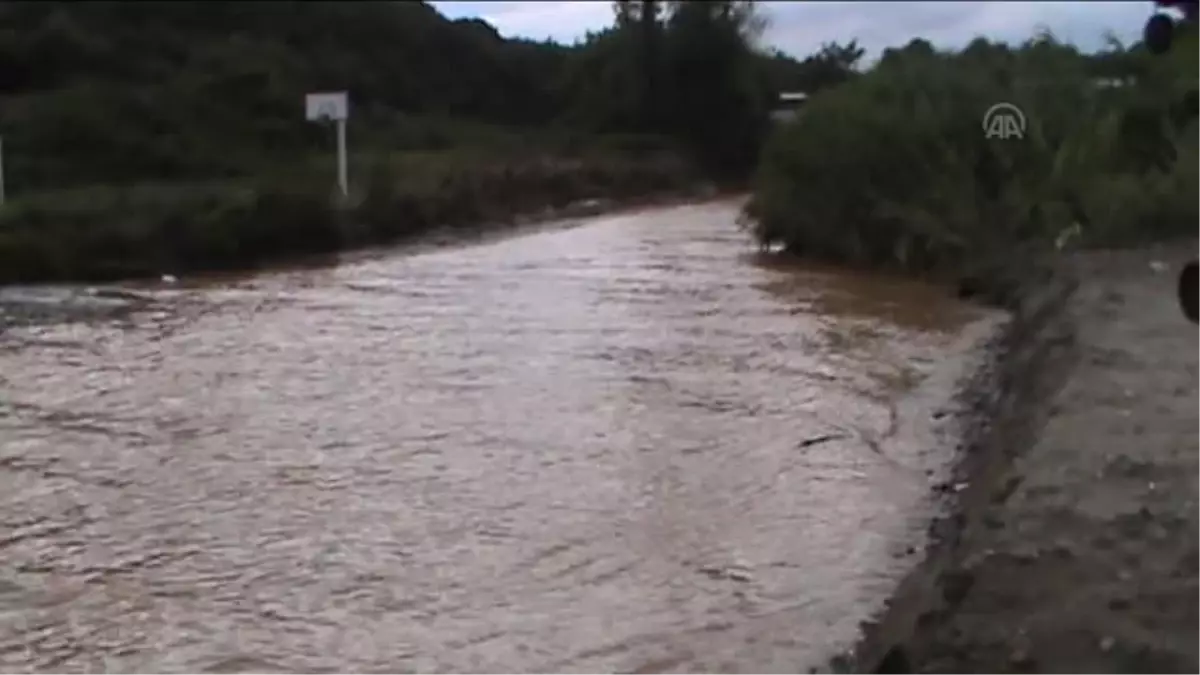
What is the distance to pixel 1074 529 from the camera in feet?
16.2

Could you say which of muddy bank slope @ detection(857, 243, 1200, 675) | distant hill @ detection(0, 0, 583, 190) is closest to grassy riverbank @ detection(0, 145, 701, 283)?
distant hill @ detection(0, 0, 583, 190)

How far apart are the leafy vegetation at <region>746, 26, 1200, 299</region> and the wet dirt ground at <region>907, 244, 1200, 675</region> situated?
6915 mm

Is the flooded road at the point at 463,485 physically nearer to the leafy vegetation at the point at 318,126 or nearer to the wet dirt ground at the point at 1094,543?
the wet dirt ground at the point at 1094,543

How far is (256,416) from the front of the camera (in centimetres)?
884

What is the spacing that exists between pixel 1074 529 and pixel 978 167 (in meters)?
12.3

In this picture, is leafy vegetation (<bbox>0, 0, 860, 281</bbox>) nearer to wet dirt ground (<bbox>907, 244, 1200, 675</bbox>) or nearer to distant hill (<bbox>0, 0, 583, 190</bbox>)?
distant hill (<bbox>0, 0, 583, 190</bbox>)

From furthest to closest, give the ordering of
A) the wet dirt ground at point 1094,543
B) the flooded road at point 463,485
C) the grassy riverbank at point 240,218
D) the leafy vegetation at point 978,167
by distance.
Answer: the grassy riverbank at point 240,218 → the leafy vegetation at point 978,167 → the flooded road at point 463,485 → the wet dirt ground at point 1094,543

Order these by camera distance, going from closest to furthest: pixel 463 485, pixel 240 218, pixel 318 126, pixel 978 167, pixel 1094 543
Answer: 1. pixel 1094 543
2. pixel 463 485
3. pixel 978 167
4. pixel 240 218
5. pixel 318 126

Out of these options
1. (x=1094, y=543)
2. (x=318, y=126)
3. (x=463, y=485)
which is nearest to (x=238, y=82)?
(x=318, y=126)

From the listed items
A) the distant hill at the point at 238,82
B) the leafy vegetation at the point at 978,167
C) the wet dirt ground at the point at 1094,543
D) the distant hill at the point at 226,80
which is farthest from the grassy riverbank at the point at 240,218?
the wet dirt ground at the point at 1094,543

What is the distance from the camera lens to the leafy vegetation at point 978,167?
48.1ft

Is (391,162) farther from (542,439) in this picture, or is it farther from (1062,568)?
(1062,568)

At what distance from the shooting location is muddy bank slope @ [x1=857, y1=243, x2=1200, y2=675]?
398 cm

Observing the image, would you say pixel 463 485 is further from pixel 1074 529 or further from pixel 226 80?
pixel 226 80
